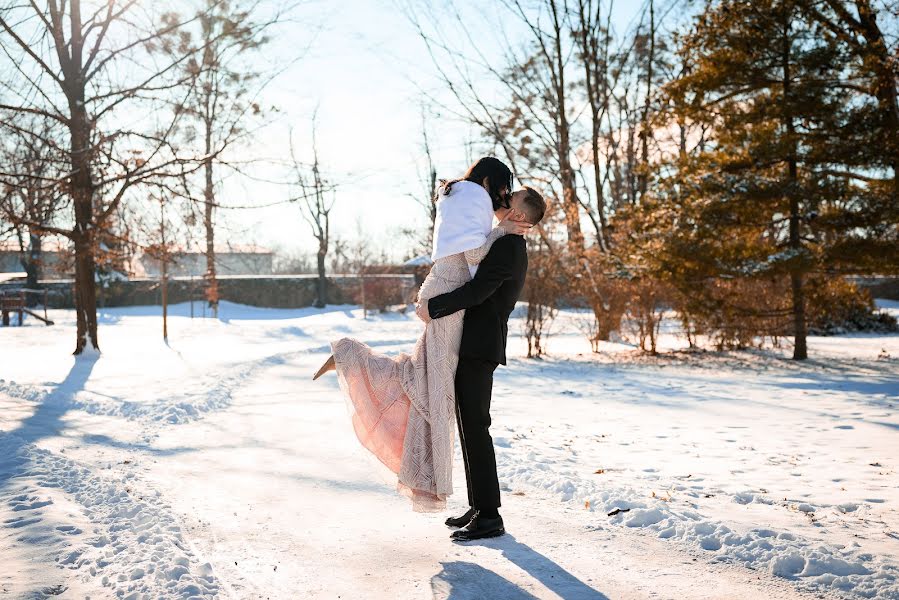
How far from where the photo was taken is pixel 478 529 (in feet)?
12.6

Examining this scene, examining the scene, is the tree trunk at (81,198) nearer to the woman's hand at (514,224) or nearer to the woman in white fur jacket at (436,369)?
the woman in white fur jacket at (436,369)

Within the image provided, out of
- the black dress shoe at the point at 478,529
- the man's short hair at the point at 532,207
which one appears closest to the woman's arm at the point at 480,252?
the man's short hair at the point at 532,207

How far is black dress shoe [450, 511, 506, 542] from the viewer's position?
383 cm

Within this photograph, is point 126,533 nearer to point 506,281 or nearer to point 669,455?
point 506,281

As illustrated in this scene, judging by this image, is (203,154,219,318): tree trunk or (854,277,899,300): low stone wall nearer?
(203,154,219,318): tree trunk

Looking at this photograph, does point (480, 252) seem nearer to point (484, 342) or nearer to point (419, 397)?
point (484, 342)

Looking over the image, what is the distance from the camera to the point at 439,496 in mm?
3725

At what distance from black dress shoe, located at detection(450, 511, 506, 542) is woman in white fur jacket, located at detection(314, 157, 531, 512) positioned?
0.65 ft

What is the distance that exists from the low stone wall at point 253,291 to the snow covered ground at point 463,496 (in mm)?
22577

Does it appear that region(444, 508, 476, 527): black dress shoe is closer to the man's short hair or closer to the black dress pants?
the black dress pants

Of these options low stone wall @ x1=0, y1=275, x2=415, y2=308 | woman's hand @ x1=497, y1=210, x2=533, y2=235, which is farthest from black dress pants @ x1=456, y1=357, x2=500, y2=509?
low stone wall @ x1=0, y1=275, x2=415, y2=308

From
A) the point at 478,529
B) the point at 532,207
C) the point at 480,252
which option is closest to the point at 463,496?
the point at 478,529

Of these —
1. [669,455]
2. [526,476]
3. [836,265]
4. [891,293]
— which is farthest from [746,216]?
[891,293]

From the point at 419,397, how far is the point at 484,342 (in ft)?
1.45
